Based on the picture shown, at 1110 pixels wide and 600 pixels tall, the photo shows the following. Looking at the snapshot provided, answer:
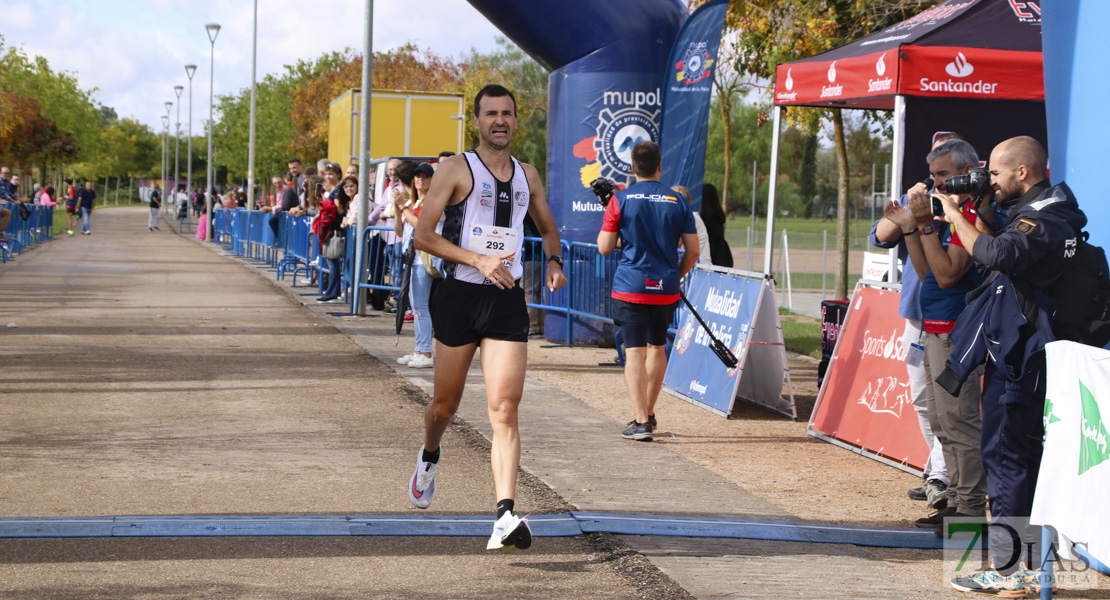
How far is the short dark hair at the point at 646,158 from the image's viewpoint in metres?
7.89

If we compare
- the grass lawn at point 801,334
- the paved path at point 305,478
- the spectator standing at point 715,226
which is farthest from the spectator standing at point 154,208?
the spectator standing at point 715,226

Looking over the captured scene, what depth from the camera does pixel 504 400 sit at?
5035mm

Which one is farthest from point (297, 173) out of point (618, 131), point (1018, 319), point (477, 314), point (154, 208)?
point (154, 208)

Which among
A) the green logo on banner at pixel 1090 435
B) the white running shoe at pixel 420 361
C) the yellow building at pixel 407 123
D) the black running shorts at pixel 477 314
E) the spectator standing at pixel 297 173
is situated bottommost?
the white running shoe at pixel 420 361

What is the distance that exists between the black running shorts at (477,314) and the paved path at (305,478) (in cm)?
93

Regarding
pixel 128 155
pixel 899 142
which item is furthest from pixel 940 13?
pixel 128 155

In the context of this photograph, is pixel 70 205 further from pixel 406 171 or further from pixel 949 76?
pixel 949 76

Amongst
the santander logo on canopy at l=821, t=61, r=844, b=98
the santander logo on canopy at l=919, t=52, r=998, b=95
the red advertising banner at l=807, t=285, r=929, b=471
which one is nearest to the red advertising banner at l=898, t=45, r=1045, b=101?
the santander logo on canopy at l=919, t=52, r=998, b=95

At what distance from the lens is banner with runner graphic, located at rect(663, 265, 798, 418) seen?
8773 millimetres

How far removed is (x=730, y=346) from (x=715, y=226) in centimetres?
215

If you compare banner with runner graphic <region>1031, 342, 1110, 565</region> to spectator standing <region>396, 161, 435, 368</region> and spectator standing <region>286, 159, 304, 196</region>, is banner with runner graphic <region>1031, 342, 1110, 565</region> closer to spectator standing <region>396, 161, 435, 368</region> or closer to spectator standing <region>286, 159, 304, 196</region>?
spectator standing <region>396, 161, 435, 368</region>

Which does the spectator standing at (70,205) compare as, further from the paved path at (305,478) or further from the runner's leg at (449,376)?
the runner's leg at (449,376)

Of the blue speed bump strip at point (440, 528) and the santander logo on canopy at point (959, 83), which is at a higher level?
the santander logo on canopy at point (959, 83)

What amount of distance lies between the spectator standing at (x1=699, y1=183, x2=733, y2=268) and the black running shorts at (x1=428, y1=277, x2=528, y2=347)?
586cm
